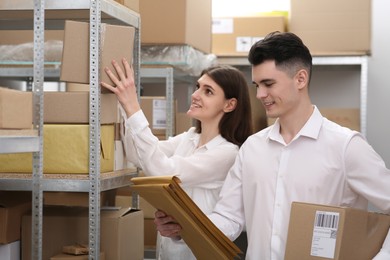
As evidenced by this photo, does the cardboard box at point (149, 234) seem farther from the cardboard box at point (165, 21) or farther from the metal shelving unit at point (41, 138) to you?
the metal shelving unit at point (41, 138)

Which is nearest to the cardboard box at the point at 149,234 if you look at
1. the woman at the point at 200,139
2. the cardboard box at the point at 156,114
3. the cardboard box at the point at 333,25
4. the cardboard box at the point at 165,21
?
the cardboard box at the point at 156,114

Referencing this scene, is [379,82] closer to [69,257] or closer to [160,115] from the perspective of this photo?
[160,115]

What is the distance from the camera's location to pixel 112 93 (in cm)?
252

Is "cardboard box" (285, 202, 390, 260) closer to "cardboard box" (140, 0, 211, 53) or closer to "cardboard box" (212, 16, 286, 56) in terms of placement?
"cardboard box" (140, 0, 211, 53)

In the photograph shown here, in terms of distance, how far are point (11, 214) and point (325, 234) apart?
3.87ft

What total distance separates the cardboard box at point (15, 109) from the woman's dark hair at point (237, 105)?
90cm

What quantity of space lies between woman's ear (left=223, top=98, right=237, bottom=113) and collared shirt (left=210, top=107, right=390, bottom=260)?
0.66 metres

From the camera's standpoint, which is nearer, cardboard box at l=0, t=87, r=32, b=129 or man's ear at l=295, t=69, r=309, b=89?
cardboard box at l=0, t=87, r=32, b=129

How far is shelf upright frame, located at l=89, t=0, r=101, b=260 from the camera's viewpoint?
2363mm

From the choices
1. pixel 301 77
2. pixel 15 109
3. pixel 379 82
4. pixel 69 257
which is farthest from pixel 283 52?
pixel 379 82

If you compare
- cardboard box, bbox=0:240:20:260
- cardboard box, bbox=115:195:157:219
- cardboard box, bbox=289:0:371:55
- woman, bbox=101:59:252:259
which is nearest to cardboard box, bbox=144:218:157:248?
cardboard box, bbox=115:195:157:219

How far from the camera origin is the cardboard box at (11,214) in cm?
251

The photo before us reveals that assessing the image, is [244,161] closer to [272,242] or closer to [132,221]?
[272,242]

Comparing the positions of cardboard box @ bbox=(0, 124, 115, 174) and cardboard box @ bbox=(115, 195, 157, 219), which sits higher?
cardboard box @ bbox=(0, 124, 115, 174)
